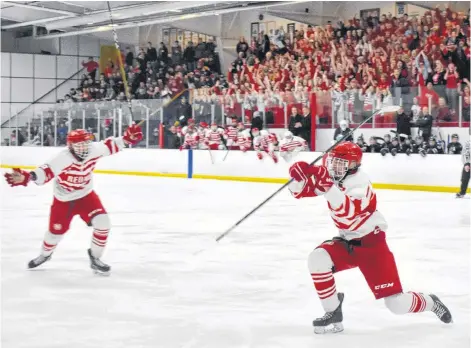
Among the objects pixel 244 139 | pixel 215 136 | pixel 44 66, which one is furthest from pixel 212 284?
pixel 44 66

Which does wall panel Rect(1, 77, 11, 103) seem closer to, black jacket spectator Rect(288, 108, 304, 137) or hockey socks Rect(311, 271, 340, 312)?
black jacket spectator Rect(288, 108, 304, 137)

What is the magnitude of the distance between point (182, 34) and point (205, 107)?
31.7ft

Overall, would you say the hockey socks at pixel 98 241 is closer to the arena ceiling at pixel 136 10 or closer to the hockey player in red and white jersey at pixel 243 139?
the hockey player in red and white jersey at pixel 243 139

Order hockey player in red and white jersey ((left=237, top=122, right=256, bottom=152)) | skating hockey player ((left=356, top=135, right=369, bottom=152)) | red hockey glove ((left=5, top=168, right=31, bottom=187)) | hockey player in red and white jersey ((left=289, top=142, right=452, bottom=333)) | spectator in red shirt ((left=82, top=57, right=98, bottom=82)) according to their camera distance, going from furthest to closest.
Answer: spectator in red shirt ((left=82, top=57, right=98, bottom=82)), hockey player in red and white jersey ((left=237, top=122, right=256, bottom=152)), skating hockey player ((left=356, top=135, right=369, bottom=152)), red hockey glove ((left=5, top=168, right=31, bottom=187)), hockey player in red and white jersey ((left=289, top=142, right=452, bottom=333))

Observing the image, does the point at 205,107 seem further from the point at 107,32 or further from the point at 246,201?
the point at 107,32

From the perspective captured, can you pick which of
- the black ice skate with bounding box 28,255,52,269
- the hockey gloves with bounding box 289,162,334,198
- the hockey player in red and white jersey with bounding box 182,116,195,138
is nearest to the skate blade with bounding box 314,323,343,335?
the hockey gloves with bounding box 289,162,334,198

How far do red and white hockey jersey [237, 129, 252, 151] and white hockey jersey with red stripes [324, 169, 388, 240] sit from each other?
11.7 m

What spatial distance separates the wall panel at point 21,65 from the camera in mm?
28047

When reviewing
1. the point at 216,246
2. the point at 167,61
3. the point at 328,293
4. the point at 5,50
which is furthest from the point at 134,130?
the point at 5,50

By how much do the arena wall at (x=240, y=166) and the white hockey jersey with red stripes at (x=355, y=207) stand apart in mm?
9197

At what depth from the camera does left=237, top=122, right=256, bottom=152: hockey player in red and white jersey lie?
613 inches

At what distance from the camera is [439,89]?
13.4 m

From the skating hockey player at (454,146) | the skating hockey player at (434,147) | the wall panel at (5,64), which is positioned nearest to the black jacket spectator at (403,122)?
the skating hockey player at (434,147)

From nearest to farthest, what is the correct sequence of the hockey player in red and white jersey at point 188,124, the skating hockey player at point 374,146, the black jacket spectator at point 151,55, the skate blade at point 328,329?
1. the skate blade at point 328,329
2. the skating hockey player at point 374,146
3. the hockey player in red and white jersey at point 188,124
4. the black jacket spectator at point 151,55
